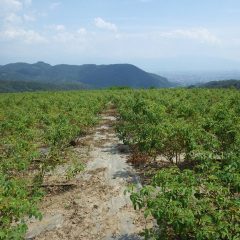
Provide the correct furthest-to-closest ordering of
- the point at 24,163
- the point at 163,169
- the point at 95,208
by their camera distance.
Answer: the point at 24,163, the point at 95,208, the point at 163,169

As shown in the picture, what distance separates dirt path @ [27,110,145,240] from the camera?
957 cm

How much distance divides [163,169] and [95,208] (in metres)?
3.22

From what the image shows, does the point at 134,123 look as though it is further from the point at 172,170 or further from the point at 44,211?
the point at 172,170

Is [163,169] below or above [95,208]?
above

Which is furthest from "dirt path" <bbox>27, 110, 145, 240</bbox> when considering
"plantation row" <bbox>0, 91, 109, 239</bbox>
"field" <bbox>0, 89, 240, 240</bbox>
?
"plantation row" <bbox>0, 91, 109, 239</bbox>

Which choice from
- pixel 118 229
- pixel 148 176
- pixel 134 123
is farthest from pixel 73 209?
pixel 134 123

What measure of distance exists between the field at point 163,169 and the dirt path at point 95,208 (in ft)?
1.70

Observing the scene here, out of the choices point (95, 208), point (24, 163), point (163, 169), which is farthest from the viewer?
point (24, 163)

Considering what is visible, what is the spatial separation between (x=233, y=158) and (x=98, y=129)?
1554cm

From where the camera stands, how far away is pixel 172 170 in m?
8.50

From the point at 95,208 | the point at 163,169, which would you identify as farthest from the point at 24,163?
the point at 163,169

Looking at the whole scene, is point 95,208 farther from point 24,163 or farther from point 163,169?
point 163,169

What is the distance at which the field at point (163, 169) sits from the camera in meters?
6.84

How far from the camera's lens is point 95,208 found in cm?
1100
